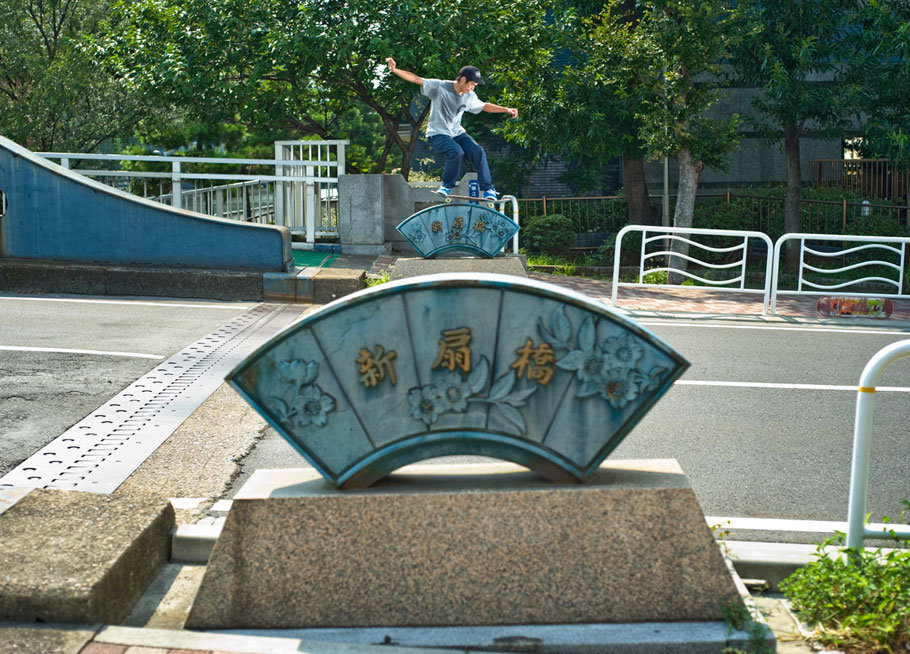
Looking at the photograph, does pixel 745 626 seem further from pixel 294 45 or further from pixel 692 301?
pixel 294 45

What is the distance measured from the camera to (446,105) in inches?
483

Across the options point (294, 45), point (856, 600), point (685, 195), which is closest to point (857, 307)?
point (685, 195)

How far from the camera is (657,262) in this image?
2250cm

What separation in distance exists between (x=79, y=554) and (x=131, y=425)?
2676 millimetres

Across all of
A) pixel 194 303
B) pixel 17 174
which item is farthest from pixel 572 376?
pixel 17 174

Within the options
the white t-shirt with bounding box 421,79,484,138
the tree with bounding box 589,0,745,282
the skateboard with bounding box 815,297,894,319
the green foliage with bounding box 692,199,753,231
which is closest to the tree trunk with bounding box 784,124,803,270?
the green foliage with bounding box 692,199,753,231

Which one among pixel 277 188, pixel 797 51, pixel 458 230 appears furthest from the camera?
pixel 797 51

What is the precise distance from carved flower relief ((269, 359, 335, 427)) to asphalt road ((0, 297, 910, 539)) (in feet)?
6.14

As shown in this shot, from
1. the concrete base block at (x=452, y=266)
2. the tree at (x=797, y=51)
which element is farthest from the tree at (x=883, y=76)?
the concrete base block at (x=452, y=266)

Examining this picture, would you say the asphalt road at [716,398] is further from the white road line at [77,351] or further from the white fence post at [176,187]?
the white fence post at [176,187]

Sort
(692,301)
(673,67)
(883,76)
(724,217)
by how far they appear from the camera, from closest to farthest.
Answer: (692,301), (883,76), (673,67), (724,217)

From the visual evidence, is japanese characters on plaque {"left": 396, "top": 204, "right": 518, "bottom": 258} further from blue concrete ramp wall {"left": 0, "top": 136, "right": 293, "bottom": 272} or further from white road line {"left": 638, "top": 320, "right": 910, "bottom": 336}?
white road line {"left": 638, "top": 320, "right": 910, "bottom": 336}

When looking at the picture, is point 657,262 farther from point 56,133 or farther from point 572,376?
point 572,376

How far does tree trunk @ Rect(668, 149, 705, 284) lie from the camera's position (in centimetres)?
1911
